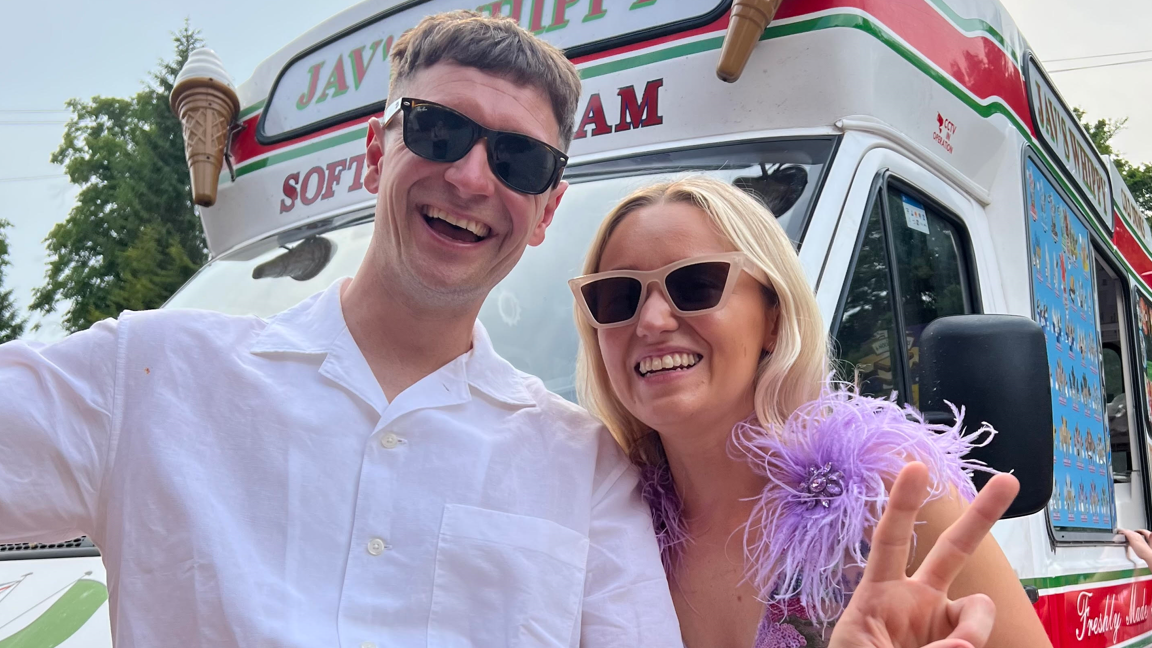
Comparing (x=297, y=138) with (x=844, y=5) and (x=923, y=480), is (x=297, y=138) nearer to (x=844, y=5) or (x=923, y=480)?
(x=844, y=5)

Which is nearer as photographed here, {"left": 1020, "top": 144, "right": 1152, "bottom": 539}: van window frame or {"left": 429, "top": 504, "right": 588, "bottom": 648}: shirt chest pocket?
{"left": 429, "top": 504, "right": 588, "bottom": 648}: shirt chest pocket

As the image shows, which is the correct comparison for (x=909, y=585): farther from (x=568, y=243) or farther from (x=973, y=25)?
(x=973, y=25)

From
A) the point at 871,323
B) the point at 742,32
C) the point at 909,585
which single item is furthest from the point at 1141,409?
the point at 909,585

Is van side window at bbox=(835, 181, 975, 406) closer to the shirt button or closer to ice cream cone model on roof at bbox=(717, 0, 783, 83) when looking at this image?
ice cream cone model on roof at bbox=(717, 0, 783, 83)

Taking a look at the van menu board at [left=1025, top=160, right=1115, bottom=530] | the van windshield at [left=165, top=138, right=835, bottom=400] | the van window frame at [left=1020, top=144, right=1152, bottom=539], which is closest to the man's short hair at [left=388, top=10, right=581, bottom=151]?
the van windshield at [left=165, top=138, right=835, bottom=400]

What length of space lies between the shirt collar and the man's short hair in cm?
46

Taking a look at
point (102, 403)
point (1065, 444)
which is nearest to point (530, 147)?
point (102, 403)

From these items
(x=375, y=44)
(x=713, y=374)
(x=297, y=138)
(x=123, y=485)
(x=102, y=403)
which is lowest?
(x=123, y=485)

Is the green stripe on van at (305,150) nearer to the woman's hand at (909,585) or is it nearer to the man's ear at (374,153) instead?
the man's ear at (374,153)

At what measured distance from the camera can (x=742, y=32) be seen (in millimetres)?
2432

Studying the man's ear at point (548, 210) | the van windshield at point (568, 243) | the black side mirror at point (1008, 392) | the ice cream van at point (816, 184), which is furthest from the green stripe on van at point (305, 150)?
the black side mirror at point (1008, 392)

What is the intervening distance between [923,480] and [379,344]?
3.24 feet

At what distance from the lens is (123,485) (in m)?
1.42

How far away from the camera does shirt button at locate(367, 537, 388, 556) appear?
1.47 metres
